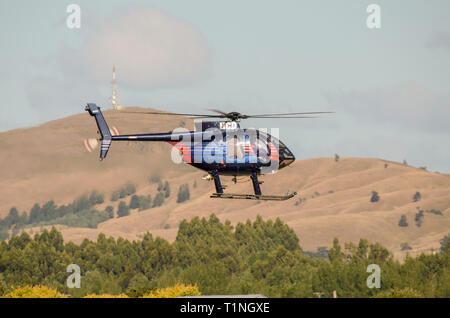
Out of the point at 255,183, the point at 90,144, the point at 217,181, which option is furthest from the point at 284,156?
the point at 90,144

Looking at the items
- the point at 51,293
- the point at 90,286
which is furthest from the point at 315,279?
the point at 51,293

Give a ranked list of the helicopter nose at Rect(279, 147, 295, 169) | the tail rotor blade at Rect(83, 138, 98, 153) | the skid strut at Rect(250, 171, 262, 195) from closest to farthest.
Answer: the skid strut at Rect(250, 171, 262, 195), the helicopter nose at Rect(279, 147, 295, 169), the tail rotor blade at Rect(83, 138, 98, 153)

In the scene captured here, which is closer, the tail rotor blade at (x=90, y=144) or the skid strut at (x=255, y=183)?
the skid strut at (x=255, y=183)

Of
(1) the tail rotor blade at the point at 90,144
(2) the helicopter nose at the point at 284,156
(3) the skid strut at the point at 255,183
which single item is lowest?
(3) the skid strut at the point at 255,183

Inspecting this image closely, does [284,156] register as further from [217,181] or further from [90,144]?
[90,144]

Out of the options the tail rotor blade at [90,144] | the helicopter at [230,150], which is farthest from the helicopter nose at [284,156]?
the tail rotor blade at [90,144]

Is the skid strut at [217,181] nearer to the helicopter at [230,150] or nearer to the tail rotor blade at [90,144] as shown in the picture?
the helicopter at [230,150]

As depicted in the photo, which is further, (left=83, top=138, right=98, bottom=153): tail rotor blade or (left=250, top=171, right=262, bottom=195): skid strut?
(left=83, top=138, right=98, bottom=153): tail rotor blade

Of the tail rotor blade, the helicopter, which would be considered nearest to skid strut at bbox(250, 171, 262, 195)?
the helicopter

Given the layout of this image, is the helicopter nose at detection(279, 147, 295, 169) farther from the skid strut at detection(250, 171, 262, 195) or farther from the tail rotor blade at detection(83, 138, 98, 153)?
the tail rotor blade at detection(83, 138, 98, 153)

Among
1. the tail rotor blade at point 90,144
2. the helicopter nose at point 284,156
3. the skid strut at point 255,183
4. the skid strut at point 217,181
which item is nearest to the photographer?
the skid strut at point 255,183

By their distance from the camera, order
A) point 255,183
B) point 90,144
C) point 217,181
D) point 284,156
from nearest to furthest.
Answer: point 255,183 < point 217,181 < point 284,156 < point 90,144

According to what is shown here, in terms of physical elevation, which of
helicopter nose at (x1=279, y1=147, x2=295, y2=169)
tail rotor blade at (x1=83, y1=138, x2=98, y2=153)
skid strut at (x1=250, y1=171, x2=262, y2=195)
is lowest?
skid strut at (x1=250, y1=171, x2=262, y2=195)

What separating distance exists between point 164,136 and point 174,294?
52.1 metres
